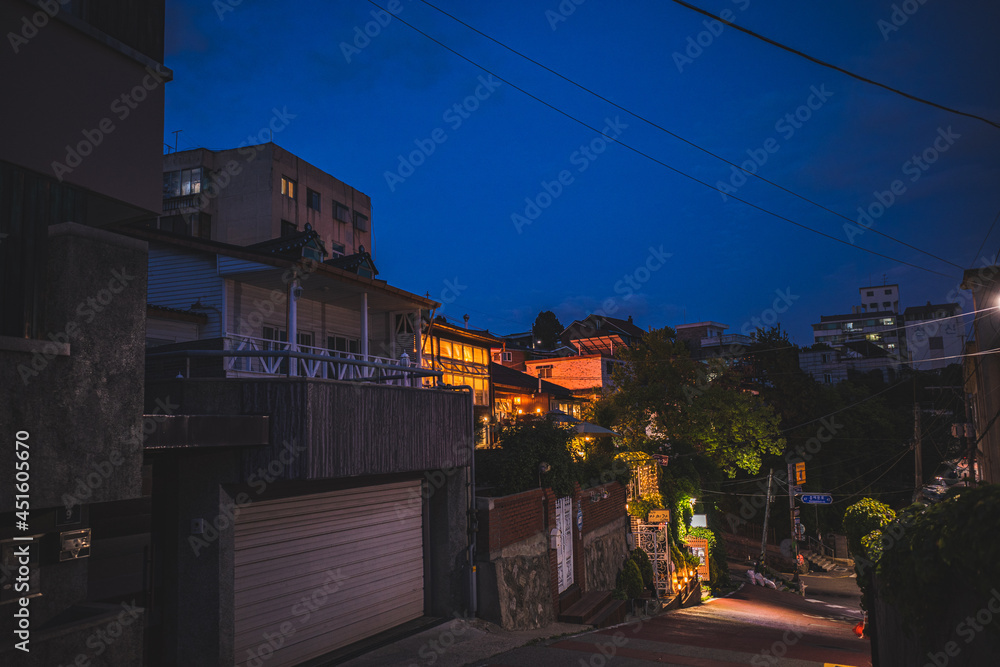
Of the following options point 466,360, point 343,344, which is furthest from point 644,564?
point 343,344

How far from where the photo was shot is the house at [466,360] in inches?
1042

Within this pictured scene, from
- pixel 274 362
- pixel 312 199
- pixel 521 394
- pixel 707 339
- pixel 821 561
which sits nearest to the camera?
pixel 274 362

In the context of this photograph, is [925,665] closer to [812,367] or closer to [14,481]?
[14,481]

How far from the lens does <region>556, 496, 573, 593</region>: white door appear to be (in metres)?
17.9

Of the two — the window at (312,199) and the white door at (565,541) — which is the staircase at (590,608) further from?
the window at (312,199)

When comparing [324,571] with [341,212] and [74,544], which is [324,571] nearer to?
[74,544]

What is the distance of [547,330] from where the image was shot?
276ft

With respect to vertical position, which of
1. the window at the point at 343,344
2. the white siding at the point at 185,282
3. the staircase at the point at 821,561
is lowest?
the staircase at the point at 821,561

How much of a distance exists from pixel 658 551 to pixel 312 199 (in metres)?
25.1

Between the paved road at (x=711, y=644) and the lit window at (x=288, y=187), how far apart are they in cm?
2651

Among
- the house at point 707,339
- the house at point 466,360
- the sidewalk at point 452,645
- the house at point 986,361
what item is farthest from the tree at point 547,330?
the sidewalk at point 452,645

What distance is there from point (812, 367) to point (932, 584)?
214 ft

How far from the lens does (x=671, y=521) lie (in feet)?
89.9

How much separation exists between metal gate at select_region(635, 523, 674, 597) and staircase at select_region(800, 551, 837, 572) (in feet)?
61.1
